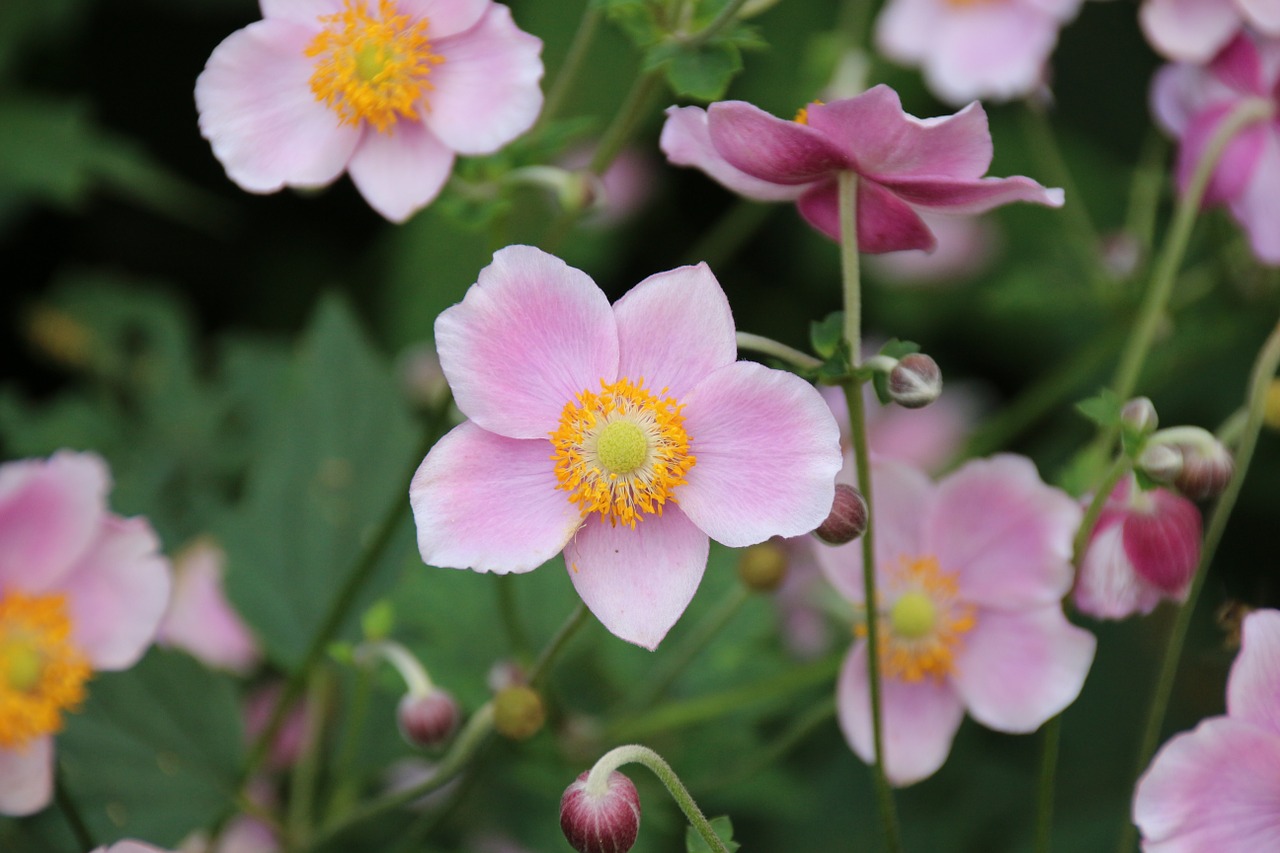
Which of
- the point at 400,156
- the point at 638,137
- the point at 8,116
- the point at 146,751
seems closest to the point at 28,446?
the point at 146,751

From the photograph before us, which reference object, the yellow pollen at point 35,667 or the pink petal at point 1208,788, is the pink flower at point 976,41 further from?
the yellow pollen at point 35,667

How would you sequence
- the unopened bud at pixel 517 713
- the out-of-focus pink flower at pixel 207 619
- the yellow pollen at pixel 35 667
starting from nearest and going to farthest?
the unopened bud at pixel 517 713 → the yellow pollen at pixel 35 667 → the out-of-focus pink flower at pixel 207 619

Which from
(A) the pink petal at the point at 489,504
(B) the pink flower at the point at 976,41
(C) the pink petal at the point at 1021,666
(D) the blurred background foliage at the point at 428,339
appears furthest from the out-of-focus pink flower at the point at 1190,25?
(A) the pink petal at the point at 489,504

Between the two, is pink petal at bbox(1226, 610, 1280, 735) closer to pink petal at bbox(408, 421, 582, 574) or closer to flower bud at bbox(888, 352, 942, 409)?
flower bud at bbox(888, 352, 942, 409)

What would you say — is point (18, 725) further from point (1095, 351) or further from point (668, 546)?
point (1095, 351)

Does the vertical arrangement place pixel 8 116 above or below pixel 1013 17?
below

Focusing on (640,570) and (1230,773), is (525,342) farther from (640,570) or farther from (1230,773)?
(1230,773)
